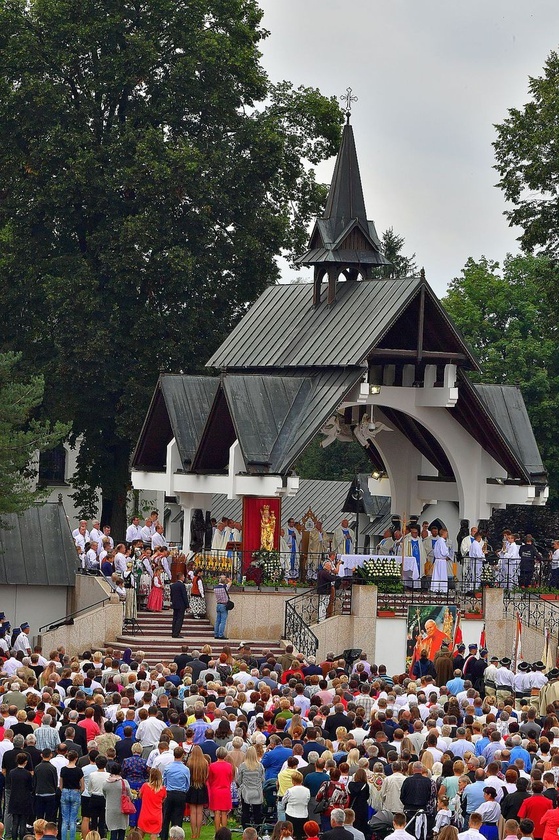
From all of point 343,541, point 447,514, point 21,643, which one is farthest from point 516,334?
point 21,643

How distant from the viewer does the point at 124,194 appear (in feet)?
171

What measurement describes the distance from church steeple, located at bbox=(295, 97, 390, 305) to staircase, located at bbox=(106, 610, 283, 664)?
31.9 ft

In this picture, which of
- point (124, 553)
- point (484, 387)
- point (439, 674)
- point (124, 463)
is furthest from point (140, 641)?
point (124, 463)

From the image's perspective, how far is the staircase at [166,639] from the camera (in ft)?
125

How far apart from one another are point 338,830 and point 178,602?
59.0ft

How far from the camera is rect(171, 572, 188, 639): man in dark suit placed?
125 feet

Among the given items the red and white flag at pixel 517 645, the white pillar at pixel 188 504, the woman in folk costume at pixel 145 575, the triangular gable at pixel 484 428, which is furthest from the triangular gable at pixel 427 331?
the woman in folk costume at pixel 145 575

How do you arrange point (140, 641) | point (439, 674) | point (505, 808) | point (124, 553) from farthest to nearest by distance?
point (124, 553) → point (140, 641) → point (439, 674) → point (505, 808)

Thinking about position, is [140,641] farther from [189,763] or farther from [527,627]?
[189,763]

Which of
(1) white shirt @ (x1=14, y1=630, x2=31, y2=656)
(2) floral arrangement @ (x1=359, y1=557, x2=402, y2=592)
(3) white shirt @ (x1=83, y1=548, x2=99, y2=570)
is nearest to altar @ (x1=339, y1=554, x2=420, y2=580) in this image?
(2) floral arrangement @ (x1=359, y1=557, x2=402, y2=592)

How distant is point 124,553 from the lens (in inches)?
1608

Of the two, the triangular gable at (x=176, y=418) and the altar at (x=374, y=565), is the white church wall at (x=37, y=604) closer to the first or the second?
the triangular gable at (x=176, y=418)

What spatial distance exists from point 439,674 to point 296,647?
208 inches

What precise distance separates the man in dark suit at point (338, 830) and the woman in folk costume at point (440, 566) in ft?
71.3
